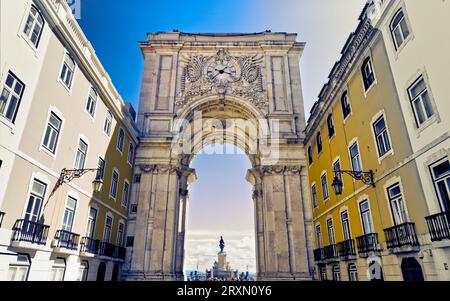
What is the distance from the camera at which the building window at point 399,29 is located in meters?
10.6

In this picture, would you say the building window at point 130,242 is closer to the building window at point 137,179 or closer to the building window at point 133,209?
the building window at point 133,209

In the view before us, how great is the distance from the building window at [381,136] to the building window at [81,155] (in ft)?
47.2

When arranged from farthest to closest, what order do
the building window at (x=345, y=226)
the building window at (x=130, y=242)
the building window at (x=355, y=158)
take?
the building window at (x=130, y=242) < the building window at (x=345, y=226) < the building window at (x=355, y=158)

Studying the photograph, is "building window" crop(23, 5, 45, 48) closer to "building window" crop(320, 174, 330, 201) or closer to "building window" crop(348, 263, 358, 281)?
"building window" crop(320, 174, 330, 201)

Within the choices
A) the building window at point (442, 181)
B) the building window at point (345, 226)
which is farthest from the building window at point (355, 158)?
the building window at point (442, 181)

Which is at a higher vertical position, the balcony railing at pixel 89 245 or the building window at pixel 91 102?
the building window at pixel 91 102

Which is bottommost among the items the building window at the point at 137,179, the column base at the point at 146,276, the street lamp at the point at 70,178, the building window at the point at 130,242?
the column base at the point at 146,276

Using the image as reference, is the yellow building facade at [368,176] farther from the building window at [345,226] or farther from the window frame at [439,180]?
the window frame at [439,180]

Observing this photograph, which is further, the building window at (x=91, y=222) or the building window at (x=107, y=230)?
the building window at (x=107, y=230)

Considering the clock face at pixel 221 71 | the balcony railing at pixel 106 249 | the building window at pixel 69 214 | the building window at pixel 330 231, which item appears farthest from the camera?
the clock face at pixel 221 71

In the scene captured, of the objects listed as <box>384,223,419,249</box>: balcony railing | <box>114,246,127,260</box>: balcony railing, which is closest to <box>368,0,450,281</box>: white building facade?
<box>384,223,419,249</box>: balcony railing

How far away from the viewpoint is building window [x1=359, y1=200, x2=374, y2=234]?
12.7m

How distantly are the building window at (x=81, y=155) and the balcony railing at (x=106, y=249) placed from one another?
5.15 m

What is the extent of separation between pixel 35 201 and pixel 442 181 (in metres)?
14.5
